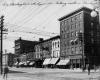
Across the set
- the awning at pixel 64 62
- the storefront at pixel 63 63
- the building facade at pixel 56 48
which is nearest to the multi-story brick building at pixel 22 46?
the building facade at pixel 56 48

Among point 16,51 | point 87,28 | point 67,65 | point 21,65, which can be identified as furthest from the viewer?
point 16,51

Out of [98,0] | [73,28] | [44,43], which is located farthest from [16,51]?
[98,0]

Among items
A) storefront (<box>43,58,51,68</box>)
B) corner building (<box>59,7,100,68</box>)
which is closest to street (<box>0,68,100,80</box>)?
corner building (<box>59,7,100,68</box>)

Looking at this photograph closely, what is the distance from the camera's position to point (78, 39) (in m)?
56.8

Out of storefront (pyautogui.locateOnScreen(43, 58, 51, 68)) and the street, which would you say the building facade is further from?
the street

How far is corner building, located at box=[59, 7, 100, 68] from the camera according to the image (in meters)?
60.1

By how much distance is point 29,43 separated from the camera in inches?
5261

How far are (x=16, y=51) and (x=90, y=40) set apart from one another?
2841 inches

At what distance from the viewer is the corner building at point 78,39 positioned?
60062mm

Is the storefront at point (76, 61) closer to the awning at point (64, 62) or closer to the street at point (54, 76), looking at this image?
the awning at point (64, 62)

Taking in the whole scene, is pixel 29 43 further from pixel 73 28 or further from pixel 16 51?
pixel 73 28

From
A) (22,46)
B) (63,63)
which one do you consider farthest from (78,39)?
(22,46)

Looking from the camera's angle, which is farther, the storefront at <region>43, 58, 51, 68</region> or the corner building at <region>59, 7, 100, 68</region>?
the storefront at <region>43, 58, 51, 68</region>

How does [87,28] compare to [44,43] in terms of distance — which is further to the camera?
[44,43]
